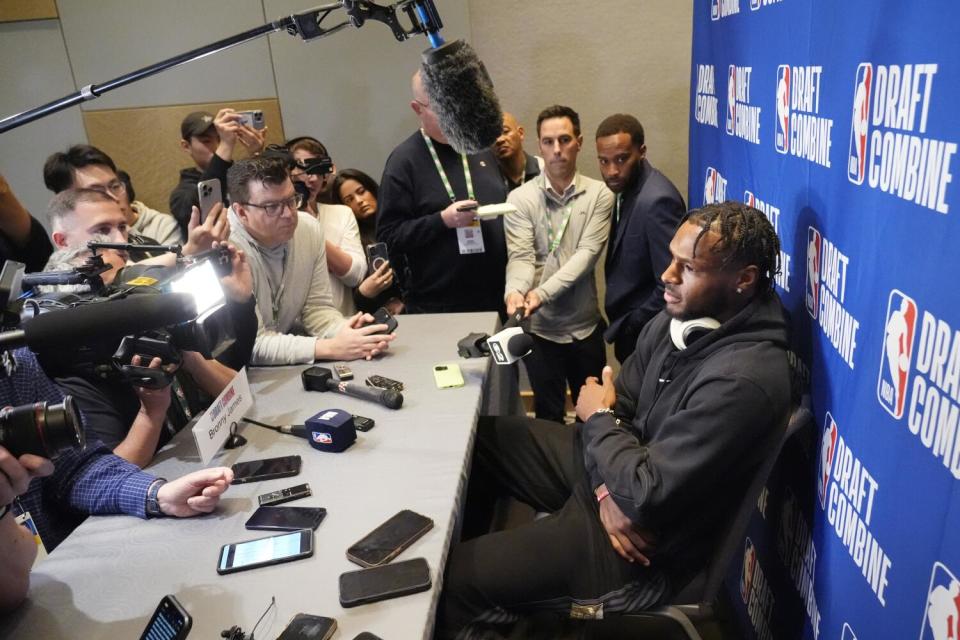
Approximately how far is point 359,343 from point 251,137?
3.09 ft

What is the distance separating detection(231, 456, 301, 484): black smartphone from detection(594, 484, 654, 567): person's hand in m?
0.71

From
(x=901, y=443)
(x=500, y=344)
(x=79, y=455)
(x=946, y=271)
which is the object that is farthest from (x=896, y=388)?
(x=79, y=455)

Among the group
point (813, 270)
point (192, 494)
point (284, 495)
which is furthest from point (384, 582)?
point (813, 270)

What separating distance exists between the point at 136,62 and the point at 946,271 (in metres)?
3.56

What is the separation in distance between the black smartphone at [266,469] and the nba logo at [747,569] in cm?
127

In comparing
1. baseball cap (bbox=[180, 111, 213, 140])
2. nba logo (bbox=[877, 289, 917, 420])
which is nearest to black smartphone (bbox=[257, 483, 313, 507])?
nba logo (bbox=[877, 289, 917, 420])

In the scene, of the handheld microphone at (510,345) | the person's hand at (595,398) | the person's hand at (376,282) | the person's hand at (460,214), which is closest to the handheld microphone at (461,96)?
the handheld microphone at (510,345)

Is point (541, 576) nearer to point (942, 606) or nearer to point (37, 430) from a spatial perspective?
point (942, 606)

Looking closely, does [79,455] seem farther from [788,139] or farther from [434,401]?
[788,139]

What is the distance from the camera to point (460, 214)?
8.34 ft

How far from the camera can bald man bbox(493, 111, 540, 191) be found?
2908mm

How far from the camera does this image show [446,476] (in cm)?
145

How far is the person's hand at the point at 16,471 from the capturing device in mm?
890

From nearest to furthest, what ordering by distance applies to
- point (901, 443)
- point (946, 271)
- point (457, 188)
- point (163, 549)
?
point (946, 271), point (901, 443), point (163, 549), point (457, 188)
